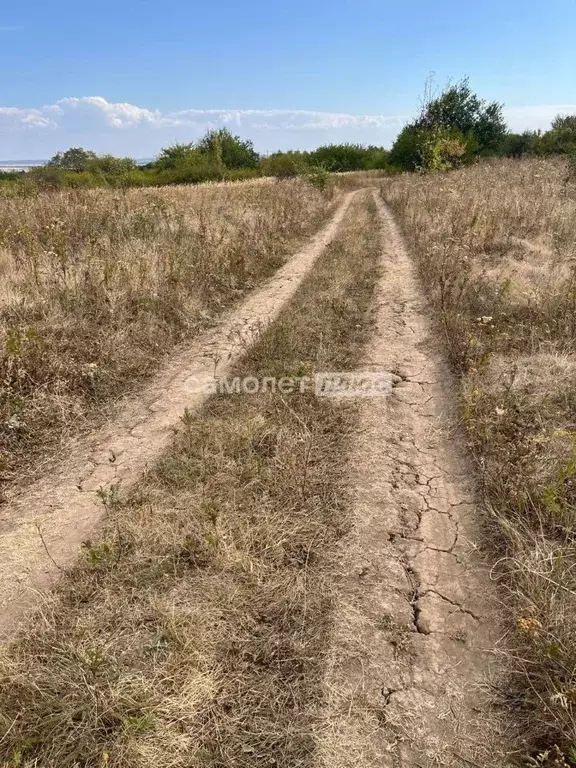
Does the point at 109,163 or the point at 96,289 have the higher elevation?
the point at 109,163

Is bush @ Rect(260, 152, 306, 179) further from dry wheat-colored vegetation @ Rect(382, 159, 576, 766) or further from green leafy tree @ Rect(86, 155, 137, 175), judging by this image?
dry wheat-colored vegetation @ Rect(382, 159, 576, 766)

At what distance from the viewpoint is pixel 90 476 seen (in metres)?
3.51

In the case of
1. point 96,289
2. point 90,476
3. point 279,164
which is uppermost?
point 279,164

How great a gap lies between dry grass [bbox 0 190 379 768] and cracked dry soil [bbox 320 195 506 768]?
0.14 metres

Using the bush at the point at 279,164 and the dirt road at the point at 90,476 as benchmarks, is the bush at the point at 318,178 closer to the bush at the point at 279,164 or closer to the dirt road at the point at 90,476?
the bush at the point at 279,164

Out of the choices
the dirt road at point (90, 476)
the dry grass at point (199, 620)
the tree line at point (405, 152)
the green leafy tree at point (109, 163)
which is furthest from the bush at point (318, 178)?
the dry grass at point (199, 620)

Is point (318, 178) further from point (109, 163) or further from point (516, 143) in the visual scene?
point (516, 143)

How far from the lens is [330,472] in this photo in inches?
135

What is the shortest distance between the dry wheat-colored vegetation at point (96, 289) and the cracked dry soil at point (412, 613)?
2.64 metres

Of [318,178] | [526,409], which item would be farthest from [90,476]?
[318,178]

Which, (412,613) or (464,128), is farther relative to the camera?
(464,128)

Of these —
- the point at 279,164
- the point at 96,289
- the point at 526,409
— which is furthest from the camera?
the point at 279,164

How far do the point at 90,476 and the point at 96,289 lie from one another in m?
3.03

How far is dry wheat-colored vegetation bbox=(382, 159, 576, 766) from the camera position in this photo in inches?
80.1
